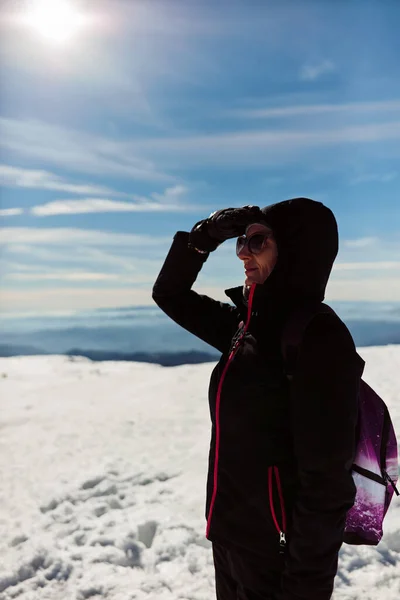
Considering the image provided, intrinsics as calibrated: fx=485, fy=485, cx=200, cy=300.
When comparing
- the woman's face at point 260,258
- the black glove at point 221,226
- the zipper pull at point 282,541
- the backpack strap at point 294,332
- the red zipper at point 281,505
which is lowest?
the zipper pull at point 282,541

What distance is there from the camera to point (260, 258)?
228 centimetres

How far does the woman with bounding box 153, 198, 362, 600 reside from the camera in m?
1.88

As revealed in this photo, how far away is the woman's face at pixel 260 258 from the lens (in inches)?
89.5

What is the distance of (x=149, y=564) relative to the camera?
4430 mm

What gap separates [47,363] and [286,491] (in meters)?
14.2

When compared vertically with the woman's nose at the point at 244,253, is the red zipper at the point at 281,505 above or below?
below

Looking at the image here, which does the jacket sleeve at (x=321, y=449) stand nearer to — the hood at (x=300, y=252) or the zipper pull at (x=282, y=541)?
the zipper pull at (x=282, y=541)

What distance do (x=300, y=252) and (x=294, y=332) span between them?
1.37 feet

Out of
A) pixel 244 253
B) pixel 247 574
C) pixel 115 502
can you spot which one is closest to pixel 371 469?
pixel 247 574

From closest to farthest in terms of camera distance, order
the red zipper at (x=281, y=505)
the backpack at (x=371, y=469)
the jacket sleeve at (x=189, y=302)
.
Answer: the red zipper at (x=281, y=505)
the backpack at (x=371, y=469)
the jacket sleeve at (x=189, y=302)

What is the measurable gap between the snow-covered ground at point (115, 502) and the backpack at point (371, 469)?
2177mm

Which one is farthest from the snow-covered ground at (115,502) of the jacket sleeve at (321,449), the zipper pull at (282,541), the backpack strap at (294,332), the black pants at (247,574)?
the backpack strap at (294,332)

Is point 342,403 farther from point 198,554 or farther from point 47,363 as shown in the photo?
point 47,363

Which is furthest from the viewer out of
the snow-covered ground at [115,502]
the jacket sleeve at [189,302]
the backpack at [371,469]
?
the snow-covered ground at [115,502]
